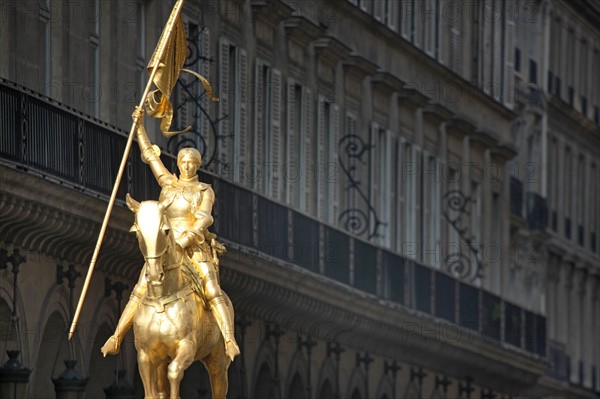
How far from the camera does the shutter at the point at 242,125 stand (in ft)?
180

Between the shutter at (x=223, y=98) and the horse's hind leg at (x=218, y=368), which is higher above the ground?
the shutter at (x=223, y=98)

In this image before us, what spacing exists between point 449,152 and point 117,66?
2516 centimetres

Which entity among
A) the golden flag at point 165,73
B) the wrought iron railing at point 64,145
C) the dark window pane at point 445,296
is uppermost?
the dark window pane at point 445,296

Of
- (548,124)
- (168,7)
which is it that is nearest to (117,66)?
(168,7)

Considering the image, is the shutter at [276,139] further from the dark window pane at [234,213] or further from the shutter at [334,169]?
the dark window pane at [234,213]

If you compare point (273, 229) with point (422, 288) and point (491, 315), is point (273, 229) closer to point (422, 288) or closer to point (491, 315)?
point (422, 288)

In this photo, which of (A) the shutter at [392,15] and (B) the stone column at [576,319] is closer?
(A) the shutter at [392,15]

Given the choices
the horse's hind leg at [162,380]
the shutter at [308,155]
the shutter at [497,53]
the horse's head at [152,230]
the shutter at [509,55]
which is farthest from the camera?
the shutter at [509,55]

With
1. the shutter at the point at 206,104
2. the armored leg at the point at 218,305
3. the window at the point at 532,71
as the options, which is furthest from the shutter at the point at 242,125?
the window at the point at 532,71

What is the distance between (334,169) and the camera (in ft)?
202

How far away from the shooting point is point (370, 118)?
214ft

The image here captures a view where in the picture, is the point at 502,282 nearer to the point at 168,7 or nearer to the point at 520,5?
the point at 520,5

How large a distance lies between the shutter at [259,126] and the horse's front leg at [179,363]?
76.3 ft

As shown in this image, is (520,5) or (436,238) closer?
(436,238)
